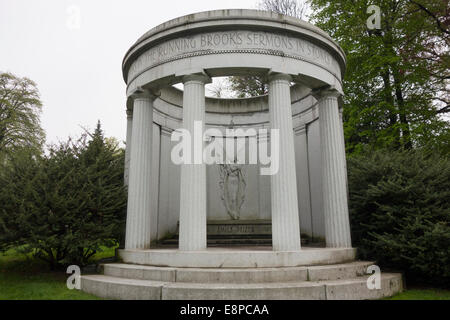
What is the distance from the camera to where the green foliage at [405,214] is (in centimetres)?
850

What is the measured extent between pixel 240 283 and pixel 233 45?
22.2 ft

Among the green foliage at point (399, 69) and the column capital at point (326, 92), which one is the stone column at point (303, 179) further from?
the green foliage at point (399, 69)

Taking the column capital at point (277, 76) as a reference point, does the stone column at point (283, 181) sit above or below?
below

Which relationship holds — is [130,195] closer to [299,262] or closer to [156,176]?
[156,176]

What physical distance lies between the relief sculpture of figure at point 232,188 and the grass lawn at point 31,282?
23.3ft

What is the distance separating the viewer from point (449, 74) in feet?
53.2

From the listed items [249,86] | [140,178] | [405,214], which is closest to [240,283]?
[140,178]

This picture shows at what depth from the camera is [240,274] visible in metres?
7.46

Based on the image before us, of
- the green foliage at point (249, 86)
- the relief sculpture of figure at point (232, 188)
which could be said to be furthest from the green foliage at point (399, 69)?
the relief sculpture of figure at point (232, 188)

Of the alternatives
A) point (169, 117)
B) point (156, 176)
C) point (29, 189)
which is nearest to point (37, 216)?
point (29, 189)

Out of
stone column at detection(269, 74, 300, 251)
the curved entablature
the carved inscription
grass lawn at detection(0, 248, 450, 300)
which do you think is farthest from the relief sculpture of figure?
grass lawn at detection(0, 248, 450, 300)

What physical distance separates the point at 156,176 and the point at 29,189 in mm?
5047

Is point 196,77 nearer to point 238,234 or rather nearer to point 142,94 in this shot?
point 142,94

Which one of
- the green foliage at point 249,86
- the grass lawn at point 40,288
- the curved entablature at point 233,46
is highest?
the green foliage at point 249,86
